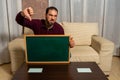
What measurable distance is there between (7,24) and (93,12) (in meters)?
1.65

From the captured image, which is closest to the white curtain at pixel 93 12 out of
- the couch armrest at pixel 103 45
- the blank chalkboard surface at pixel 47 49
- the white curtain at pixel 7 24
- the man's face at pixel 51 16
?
the white curtain at pixel 7 24

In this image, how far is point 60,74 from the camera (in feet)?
5.24

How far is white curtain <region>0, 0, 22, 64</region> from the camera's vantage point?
9.96 ft

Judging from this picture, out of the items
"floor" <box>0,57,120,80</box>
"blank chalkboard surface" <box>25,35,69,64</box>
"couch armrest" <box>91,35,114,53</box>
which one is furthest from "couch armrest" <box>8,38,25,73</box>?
"couch armrest" <box>91,35,114,53</box>

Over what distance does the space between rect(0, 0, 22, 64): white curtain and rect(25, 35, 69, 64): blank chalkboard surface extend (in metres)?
1.45

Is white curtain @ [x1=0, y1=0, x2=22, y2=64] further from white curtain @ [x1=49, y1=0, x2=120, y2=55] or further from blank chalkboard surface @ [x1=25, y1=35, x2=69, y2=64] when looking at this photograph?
blank chalkboard surface @ [x1=25, y1=35, x2=69, y2=64]

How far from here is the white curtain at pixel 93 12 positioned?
10.7 feet

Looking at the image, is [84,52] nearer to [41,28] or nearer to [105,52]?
[105,52]

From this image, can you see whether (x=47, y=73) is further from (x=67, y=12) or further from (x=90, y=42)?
(x=67, y=12)

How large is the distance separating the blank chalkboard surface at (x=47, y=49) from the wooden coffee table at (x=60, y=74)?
0.09 metres

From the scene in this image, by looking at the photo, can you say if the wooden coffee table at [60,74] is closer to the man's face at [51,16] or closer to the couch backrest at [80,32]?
the man's face at [51,16]

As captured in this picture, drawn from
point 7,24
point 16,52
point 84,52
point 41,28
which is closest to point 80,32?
point 84,52

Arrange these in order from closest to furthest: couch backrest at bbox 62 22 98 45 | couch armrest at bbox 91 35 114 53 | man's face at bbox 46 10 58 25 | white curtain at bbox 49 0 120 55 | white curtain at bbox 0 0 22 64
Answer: man's face at bbox 46 10 58 25 → couch armrest at bbox 91 35 114 53 → couch backrest at bbox 62 22 98 45 → white curtain at bbox 0 0 22 64 → white curtain at bbox 49 0 120 55

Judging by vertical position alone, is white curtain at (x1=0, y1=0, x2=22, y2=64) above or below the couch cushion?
above
